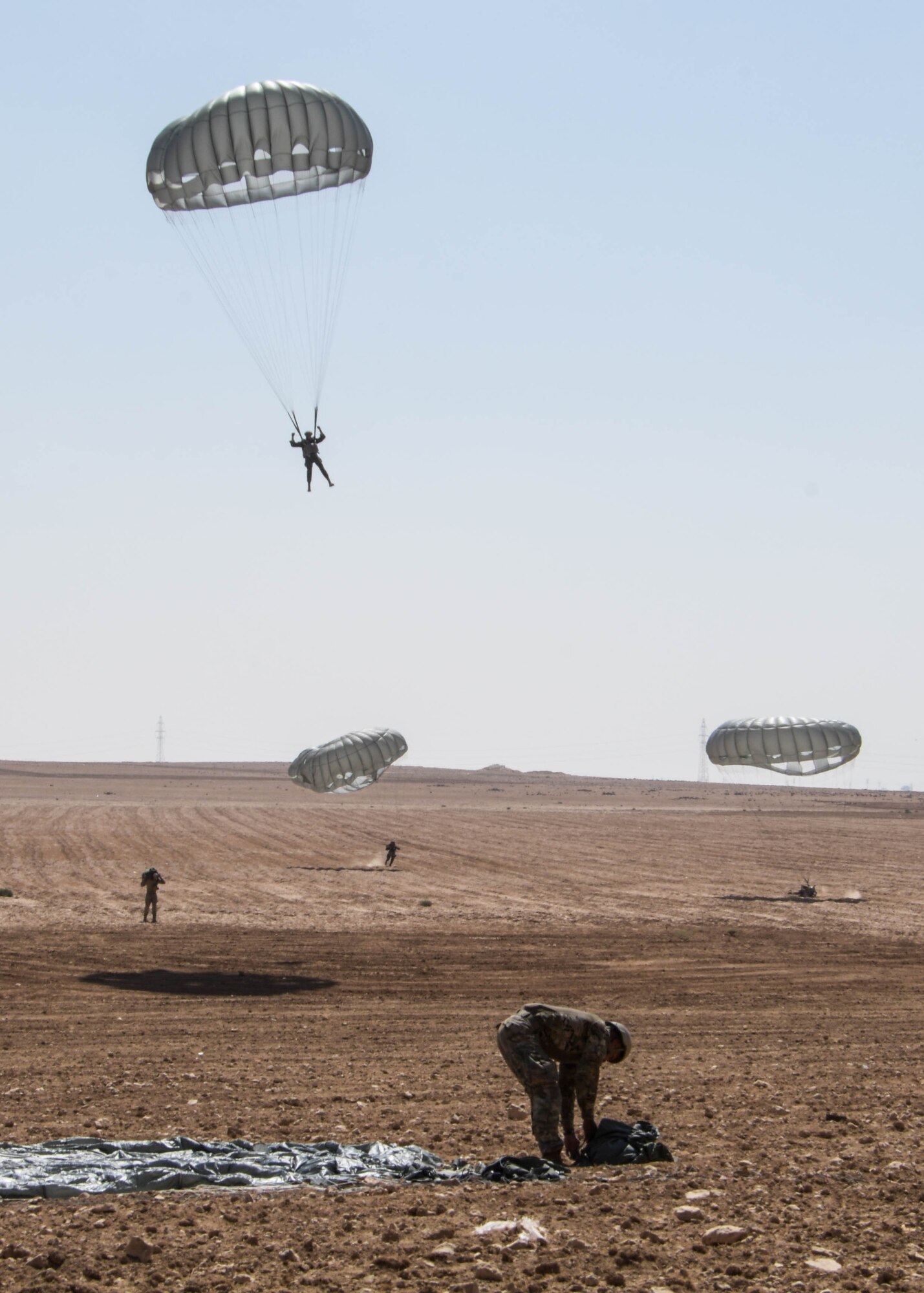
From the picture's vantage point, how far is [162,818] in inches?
2805

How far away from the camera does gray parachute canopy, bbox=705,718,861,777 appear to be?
3688cm

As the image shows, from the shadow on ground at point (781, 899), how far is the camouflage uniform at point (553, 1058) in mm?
23469

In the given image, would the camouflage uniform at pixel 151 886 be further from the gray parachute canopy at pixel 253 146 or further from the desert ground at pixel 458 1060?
the gray parachute canopy at pixel 253 146

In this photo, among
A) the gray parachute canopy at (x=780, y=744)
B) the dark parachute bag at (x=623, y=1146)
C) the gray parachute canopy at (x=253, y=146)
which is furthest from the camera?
the gray parachute canopy at (x=780, y=744)

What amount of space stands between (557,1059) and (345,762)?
3149 cm

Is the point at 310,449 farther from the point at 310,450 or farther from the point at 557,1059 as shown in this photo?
the point at 557,1059

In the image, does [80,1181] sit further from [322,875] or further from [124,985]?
[322,875]

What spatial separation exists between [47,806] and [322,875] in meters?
50.1

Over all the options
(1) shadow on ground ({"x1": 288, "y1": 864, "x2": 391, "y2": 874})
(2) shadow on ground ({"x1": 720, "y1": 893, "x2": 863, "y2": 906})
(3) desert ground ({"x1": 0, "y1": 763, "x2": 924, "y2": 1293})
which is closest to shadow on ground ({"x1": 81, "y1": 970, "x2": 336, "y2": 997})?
(3) desert ground ({"x1": 0, "y1": 763, "x2": 924, "y2": 1293})

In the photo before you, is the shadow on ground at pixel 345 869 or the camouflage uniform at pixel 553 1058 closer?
the camouflage uniform at pixel 553 1058

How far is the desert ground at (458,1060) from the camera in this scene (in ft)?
23.2

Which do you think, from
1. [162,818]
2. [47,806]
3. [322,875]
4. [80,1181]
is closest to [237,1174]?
[80,1181]

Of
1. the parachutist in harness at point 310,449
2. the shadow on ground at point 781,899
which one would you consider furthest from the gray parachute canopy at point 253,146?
the shadow on ground at point 781,899

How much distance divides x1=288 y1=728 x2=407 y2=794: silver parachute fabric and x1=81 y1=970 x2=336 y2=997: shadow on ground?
815 inches
